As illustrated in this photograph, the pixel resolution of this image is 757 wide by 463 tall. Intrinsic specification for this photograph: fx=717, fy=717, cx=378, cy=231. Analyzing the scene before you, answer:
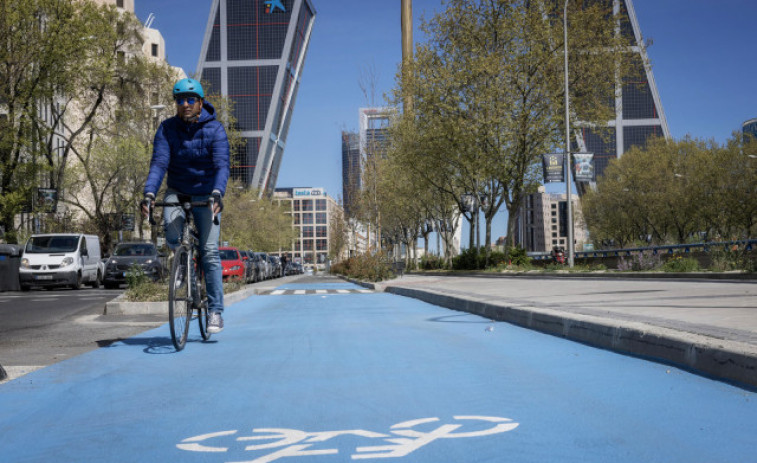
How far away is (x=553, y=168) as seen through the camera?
98.1 feet

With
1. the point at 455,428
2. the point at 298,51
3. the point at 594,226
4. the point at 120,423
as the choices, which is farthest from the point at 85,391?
the point at 298,51

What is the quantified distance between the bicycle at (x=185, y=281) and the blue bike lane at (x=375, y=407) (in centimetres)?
25

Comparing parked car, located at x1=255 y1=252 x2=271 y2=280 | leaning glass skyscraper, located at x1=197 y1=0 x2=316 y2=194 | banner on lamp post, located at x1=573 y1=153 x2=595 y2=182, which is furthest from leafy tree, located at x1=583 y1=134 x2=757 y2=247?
leaning glass skyscraper, located at x1=197 y1=0 x2=316 y2=194

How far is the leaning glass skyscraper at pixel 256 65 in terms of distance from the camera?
121 meters

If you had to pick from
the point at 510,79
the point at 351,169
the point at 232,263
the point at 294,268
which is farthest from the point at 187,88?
the point at 294,268

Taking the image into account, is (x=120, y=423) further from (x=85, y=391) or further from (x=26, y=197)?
(x=26, y=197)

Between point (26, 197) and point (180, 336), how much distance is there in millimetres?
28393

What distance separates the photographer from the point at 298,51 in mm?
129750

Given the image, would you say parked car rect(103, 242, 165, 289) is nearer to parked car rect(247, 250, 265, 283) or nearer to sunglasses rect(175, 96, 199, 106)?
parked car rect(247, 250, 265, 283)

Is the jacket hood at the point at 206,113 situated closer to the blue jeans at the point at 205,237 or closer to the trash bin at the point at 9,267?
the blue jeans at the point at 205,237

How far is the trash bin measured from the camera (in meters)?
25.6

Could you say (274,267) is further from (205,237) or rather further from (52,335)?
(205,237)

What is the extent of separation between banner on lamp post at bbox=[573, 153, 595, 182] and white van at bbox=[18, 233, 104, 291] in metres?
19.0

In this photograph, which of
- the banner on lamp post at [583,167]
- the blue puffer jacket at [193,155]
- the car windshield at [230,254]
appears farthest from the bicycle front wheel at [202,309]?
the banner on lamp post at [583,167]
